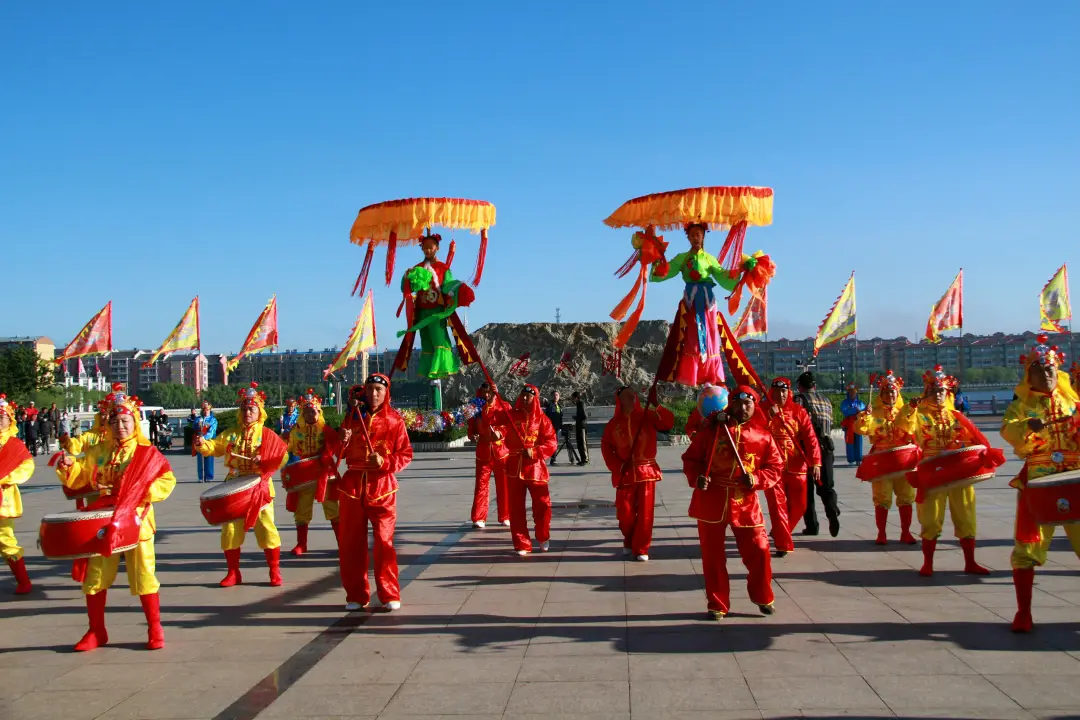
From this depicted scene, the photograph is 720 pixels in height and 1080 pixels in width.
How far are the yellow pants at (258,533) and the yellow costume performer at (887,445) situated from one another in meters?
5.18

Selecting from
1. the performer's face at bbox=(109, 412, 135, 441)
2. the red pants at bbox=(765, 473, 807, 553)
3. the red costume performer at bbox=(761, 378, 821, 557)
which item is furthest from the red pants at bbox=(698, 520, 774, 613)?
the performer's face at bbox=(109, 412, 135, 441)

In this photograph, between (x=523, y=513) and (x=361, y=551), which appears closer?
(x=361, y=551)

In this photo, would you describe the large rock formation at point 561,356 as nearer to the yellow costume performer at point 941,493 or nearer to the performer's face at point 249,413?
the performer's face at point 249,413

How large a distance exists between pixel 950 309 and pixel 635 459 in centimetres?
1633

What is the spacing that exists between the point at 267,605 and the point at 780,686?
386 cm

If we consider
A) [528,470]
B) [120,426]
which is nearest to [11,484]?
[120,426]

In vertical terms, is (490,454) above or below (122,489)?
below

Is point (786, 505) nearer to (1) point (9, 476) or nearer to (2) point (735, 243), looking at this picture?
(2) point (735, 243)

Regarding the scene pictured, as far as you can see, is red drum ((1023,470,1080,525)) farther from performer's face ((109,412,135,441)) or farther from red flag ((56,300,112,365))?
red flag ((56,300,112,365))

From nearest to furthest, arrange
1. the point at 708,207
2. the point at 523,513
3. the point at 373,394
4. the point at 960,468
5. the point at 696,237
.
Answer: the point at 373,394, the point at 960,468, the point at 708,207, the point at 696,237, the point at 523,513

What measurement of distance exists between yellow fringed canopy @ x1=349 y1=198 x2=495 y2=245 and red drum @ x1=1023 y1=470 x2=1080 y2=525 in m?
5.27

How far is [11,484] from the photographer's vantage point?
6.75 meters

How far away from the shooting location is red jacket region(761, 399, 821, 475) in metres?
7.80

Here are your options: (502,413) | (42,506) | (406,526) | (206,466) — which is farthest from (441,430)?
(502,413)
